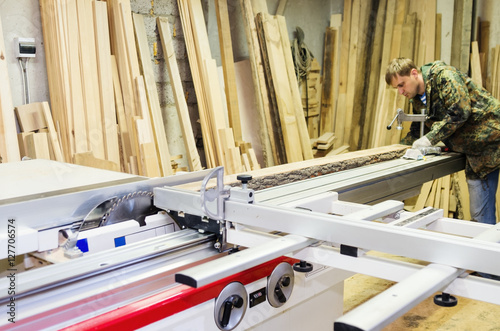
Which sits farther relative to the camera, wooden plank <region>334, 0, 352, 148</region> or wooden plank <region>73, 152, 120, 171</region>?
wooden plank <region>334, 0, 352, 148</region>

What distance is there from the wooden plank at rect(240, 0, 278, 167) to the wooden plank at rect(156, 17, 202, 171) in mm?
713

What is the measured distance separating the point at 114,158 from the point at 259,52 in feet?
5.21

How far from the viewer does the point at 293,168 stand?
2.09m

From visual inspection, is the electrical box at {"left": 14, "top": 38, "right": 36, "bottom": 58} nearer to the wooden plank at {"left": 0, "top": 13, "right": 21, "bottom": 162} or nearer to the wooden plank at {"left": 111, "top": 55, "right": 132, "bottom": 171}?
the wooden plank at {"left": 0, "top": 13, "right": 21, "bottom": 162}

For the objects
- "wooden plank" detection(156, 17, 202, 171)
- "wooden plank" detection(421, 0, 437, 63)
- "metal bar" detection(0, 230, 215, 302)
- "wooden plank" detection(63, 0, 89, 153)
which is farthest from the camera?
"wooden plank" detection(421, 0, 437, 63)

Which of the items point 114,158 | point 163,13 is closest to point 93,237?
point 114,158

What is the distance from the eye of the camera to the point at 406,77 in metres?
2.93

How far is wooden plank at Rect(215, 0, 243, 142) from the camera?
3.72 meters

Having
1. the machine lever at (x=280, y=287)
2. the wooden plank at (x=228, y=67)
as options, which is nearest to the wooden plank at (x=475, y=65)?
the wooden plank at (x=228, y=67)

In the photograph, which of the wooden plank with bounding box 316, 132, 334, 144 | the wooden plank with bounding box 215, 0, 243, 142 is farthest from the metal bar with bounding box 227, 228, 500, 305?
the wooden plank with bounding box 316, 132, 334, 144

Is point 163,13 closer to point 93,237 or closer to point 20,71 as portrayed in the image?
point 20,71

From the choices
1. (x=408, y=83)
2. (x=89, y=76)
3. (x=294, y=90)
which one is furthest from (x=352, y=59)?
(x=89, y=76)

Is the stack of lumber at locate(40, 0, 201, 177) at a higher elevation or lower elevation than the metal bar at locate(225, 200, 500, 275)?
higher

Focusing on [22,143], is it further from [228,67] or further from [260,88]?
[260,88]
